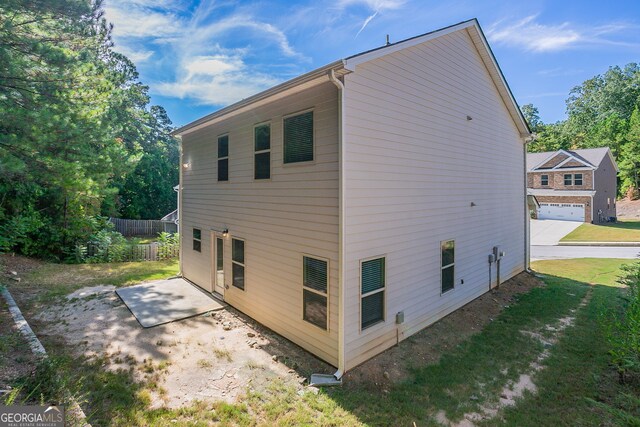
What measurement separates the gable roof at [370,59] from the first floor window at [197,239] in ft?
10.6

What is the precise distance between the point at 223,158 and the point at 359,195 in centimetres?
472

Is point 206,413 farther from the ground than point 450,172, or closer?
closer

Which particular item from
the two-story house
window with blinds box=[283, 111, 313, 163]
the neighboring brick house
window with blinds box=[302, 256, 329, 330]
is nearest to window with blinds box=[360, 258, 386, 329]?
the two-story house

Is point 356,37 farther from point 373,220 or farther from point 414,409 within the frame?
point 414,409

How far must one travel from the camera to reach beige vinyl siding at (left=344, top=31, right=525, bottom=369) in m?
5.14

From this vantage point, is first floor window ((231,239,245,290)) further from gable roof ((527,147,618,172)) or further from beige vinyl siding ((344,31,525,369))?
gable roof ((527,147,618,172))

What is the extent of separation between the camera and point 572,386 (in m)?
4.66

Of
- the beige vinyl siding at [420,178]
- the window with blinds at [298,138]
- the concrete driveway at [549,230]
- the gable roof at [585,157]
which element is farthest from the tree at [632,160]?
the window with blinds at [298,138]

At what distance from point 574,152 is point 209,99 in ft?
115

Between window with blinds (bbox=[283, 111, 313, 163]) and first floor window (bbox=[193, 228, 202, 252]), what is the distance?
16.1 feet

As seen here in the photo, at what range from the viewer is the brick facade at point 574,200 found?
27422mm

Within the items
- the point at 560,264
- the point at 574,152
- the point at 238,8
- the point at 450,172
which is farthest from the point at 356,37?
the point at 574,152

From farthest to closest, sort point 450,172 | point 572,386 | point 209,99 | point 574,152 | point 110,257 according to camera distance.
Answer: point 574,152 < point 209,99 < point 110,257 < point 450,172 < point 572,386

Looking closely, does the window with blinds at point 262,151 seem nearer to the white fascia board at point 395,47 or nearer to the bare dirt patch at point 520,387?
the white fascia board at point 395,47
